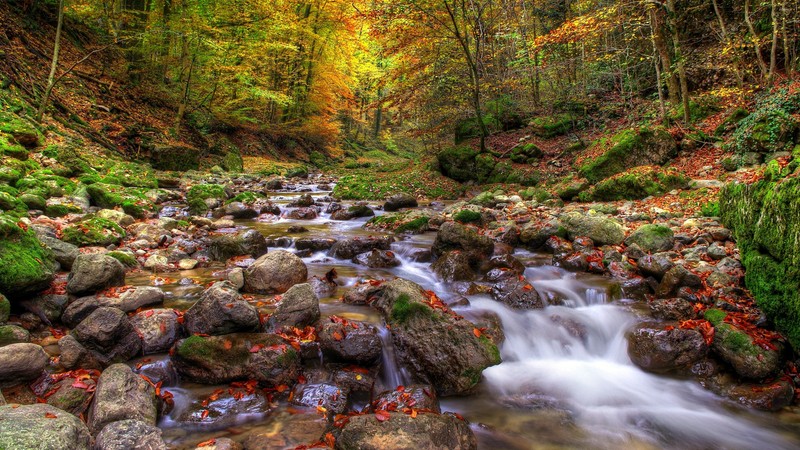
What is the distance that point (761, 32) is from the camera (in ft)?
36.8

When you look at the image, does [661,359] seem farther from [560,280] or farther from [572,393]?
[560,280]

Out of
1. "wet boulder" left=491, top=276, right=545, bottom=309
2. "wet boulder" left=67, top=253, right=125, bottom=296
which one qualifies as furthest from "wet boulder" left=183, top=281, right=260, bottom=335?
"wet boulder" left=491, top=276, right=545, bottom=309

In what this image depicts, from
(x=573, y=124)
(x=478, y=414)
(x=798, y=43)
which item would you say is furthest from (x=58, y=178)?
(x=798, y=43)

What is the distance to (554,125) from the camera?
643 inches

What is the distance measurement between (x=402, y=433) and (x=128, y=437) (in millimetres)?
1809

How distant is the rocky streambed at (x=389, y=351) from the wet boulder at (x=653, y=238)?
0.02 metres

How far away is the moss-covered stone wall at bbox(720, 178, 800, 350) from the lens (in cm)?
407

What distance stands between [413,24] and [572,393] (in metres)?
13.0

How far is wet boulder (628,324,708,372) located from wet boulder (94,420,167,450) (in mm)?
4922

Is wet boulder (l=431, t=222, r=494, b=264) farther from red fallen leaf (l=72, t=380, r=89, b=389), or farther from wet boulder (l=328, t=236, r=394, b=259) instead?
red fallen leaf (l=72, t=380, r=89, b=389)

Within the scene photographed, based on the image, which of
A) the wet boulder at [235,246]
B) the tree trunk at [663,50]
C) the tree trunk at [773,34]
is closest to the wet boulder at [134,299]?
the wet boulder at [235,246]

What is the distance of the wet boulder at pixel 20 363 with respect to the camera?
119 inches

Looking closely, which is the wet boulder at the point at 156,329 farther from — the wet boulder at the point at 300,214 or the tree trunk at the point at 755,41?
the tree trunk at the point at 755,41

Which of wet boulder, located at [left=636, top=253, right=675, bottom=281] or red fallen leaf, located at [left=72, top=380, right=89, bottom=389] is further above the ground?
wet boulder, located at [left=636, top=253, right=675, bottom=281]
